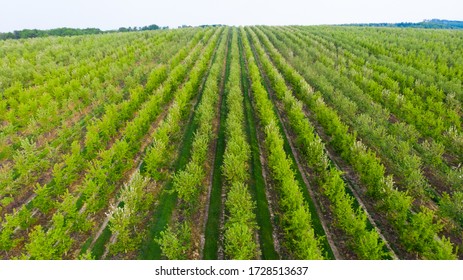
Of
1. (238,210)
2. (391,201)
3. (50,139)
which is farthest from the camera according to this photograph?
(50,139)

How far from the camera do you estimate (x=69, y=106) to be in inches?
1298

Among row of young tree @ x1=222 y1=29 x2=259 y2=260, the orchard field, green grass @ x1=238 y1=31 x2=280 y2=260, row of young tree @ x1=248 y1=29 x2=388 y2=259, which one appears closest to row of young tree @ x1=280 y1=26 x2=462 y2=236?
the orchard field

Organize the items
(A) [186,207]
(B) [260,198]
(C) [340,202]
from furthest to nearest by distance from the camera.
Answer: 1. (B) [260,198]
2. (A) [186,207]
3. (C) [340,202]

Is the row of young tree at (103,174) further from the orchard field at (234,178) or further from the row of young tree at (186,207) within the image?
the row of young tree at (186,207)

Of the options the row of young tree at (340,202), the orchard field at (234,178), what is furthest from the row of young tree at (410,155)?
the row of young tree at (340,202)

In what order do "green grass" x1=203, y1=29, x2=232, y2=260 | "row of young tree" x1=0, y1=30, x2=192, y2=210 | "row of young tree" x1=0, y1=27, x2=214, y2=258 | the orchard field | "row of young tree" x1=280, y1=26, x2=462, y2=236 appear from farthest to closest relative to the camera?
"row of young tree" x1=0, y1=30, x2=192, y2=210, "row of young tree" x1=280, y1=26, x2=462, y2=236, "row of young tree" x1=0, y1=27, x2=214, y2=258, "green grass" x1=203, y1=29, x2=232, y2=260, the orchard field

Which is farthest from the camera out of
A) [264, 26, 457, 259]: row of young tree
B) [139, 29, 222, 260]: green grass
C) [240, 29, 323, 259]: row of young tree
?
[139, 29, 222, 260]: green grass

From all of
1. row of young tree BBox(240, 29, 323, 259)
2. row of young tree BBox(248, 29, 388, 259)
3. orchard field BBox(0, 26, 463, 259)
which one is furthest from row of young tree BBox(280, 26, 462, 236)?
row of young tree BBox(240, 29, 323, 259)

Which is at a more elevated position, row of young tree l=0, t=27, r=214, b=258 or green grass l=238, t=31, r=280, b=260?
row of young tree l=0, t=27, r=214, b=258

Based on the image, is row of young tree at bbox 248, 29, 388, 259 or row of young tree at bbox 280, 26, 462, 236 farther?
row of young tree at bbox 280, 26, 462, 236

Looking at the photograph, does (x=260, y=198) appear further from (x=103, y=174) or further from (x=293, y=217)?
(x=103, y=174)

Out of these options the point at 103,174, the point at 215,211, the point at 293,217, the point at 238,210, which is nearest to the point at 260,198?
the point at 215,211

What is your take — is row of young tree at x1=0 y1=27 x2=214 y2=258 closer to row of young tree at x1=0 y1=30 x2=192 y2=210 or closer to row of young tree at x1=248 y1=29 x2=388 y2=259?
row of young tree at x1=0 y1=30 x2=192 y2=210

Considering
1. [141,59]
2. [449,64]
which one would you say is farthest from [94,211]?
[449,64]
